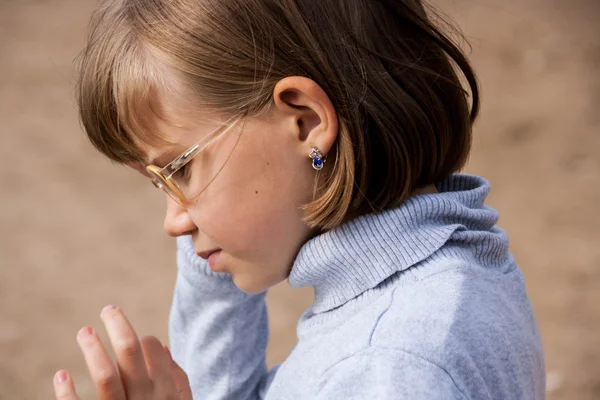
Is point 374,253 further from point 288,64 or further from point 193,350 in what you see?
point 193,350

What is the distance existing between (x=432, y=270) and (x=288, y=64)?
0.40 m

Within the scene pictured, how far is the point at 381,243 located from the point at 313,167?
168 mm

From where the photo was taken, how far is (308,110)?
1.28 metres

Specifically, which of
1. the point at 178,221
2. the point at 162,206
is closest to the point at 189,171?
the point at 178,221

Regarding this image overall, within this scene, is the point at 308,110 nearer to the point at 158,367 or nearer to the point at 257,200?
the point at 257,200

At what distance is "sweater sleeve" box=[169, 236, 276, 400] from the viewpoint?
5.85 ft

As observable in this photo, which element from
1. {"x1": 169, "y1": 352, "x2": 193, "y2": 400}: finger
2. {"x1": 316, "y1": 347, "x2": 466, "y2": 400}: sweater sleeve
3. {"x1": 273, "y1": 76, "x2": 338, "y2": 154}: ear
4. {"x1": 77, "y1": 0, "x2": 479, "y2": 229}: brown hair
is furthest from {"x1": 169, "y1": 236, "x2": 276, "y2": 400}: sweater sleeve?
{"x1": 316, "y1": 347, "x2": 466, "y2": 400}: sweater sleeve

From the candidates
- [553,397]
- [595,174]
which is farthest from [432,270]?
[595,174]

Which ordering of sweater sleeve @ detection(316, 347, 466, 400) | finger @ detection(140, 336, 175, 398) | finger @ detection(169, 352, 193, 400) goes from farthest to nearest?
finger @ detection(169, 352, 193, 400) → finger @ detection(140, 336, 175, 398) → sweater sleeve @ detection(316, 347, 466, 400)

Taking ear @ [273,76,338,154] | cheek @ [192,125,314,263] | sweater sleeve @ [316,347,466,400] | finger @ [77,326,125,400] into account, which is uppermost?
ear @ [273,76,338,154]

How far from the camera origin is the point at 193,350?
185cm

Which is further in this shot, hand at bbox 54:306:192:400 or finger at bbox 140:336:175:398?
finger at bbox 140:336:175:398

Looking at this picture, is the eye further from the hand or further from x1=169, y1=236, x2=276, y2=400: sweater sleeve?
x1=169, y1=236, x2=276, y2=400: sweater sleeve

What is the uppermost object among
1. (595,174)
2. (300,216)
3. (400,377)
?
(595,174)
